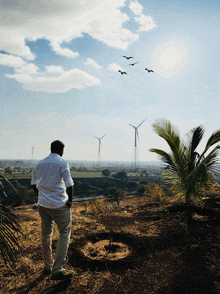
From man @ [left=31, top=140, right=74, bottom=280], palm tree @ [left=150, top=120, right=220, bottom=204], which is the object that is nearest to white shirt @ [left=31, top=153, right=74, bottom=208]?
man @ [left=31, top=140, right=74, bottom=280]

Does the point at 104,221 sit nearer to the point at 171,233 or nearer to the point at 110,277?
the point at 171,233

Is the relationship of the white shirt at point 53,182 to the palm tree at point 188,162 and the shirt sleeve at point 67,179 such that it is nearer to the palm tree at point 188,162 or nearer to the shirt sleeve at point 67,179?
the shirt sleeve at point 67,179

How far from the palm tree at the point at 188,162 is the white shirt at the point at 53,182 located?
374 centimetres

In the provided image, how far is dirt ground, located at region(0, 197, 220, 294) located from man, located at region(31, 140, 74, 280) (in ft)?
0.75

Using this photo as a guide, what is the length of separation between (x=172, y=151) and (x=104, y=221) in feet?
10.2

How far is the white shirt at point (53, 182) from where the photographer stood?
3000 mm

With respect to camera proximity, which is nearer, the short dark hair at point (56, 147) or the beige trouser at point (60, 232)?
the beige trouser at point (60, 232)

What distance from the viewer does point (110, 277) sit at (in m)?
3.05

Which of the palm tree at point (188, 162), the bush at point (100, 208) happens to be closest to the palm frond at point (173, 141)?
the palm tree at point (188, 162)

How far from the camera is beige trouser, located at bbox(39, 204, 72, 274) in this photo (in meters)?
2.98

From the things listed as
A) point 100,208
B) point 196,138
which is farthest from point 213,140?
point 100,208

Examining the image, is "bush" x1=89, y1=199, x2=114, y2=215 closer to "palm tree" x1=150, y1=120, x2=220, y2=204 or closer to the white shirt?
"palm tree" x1=150, y1=120, x2=220, y2=204

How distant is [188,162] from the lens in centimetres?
636

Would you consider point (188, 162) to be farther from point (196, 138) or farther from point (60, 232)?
point (60, 232)
